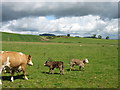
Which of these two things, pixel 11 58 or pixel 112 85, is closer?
pixel 11 58

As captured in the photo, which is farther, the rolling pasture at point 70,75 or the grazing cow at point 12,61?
the rolling pasture at point 70,75

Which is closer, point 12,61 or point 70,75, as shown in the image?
point 12,61

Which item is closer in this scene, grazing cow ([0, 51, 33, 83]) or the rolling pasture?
grazing cow ([0, 51, 33, 83])

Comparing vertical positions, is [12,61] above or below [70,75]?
above

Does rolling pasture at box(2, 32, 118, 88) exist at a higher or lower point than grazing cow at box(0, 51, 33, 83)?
lower

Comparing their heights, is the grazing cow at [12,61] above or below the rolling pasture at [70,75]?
above

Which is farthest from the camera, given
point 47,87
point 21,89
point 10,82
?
point 10,82

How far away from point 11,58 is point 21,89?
249cm

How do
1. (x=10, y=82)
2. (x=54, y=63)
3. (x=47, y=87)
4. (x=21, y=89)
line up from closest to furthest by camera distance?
1. (x=21, y=89)
2. (x=47, y=87)
3. (x=10, y=82)
4. (x=54, y=63)

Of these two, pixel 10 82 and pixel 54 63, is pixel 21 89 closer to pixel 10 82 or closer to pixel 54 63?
pixel 10 82

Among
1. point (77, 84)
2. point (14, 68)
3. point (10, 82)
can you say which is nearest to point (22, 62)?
point (14, 68)

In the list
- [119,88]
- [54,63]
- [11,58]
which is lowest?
[119,88]

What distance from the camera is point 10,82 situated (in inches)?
480

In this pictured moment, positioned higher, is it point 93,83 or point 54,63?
point 54,63
